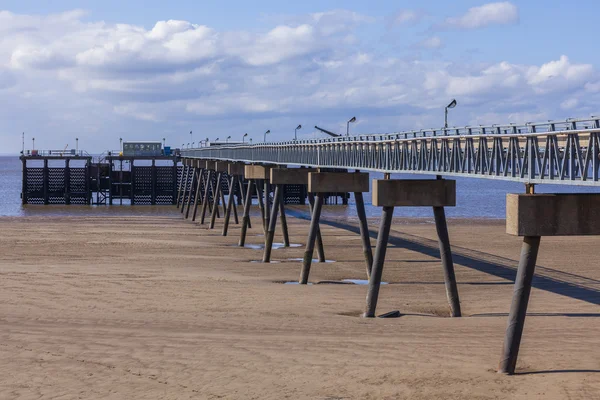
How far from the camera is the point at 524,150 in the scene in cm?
1972

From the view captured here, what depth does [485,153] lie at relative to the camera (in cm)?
2223

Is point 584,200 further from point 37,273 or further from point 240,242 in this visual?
point 240,242

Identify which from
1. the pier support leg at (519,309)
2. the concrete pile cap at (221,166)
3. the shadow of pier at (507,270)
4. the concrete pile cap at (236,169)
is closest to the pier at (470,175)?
the pier support leg at (519,309)

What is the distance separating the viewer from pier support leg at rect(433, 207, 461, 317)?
2278cm

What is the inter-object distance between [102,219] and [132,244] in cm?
1966

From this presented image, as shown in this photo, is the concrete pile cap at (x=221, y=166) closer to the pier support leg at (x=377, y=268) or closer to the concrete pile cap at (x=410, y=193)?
the concrete pile cap at (x=410, y=193)

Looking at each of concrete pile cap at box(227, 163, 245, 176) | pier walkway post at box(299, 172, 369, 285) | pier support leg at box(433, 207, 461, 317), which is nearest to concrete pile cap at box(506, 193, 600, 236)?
pier support leg at box(433, 207, 461, 317)

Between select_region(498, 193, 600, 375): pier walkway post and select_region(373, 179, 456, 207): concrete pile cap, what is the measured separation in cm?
737

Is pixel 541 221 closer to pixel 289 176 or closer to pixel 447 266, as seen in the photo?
pixel 447 266

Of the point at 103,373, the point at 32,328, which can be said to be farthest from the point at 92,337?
the point at 103,373

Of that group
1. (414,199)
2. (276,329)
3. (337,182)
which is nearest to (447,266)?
(414,199)

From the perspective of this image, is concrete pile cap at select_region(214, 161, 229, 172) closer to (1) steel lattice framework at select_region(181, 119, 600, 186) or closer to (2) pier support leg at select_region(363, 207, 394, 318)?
(1) steel lattice framework at select_region(181, 119, 600, 186)

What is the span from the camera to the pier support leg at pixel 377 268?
2258cm

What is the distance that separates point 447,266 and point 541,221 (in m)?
6.89
